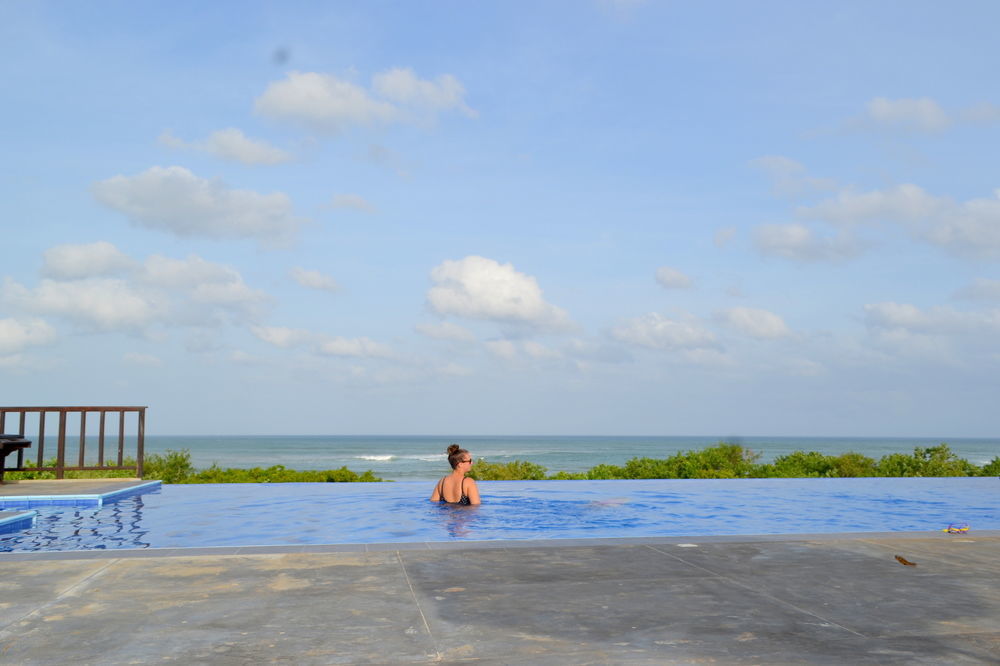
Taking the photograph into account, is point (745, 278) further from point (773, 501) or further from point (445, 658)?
point (445, 658)

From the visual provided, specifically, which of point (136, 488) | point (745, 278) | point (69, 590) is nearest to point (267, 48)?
point (136, 488)

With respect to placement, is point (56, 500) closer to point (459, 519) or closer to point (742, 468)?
point (459, 519)

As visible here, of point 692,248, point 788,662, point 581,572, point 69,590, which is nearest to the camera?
point 788,662

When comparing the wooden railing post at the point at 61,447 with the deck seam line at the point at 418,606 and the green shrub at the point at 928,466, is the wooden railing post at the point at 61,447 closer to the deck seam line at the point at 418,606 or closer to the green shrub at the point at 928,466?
the deck seam line at the point at 418,606

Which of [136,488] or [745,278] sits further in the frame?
[745,278]

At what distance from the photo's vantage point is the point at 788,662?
390 cm

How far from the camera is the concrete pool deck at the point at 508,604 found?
13.3 ft

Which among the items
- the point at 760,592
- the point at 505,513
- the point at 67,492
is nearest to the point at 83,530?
the point at 67,492

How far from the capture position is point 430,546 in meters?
7.39

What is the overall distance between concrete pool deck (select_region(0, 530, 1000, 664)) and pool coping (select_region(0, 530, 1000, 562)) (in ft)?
0.15

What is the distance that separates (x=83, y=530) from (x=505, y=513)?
20.8 feet

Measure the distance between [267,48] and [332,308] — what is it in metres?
16.6

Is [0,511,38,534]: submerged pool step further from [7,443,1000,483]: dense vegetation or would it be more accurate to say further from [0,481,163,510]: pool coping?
[7,443,1000,483]: dense vegetation

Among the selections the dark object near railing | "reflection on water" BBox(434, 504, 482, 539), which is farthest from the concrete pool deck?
the dark object near railing
